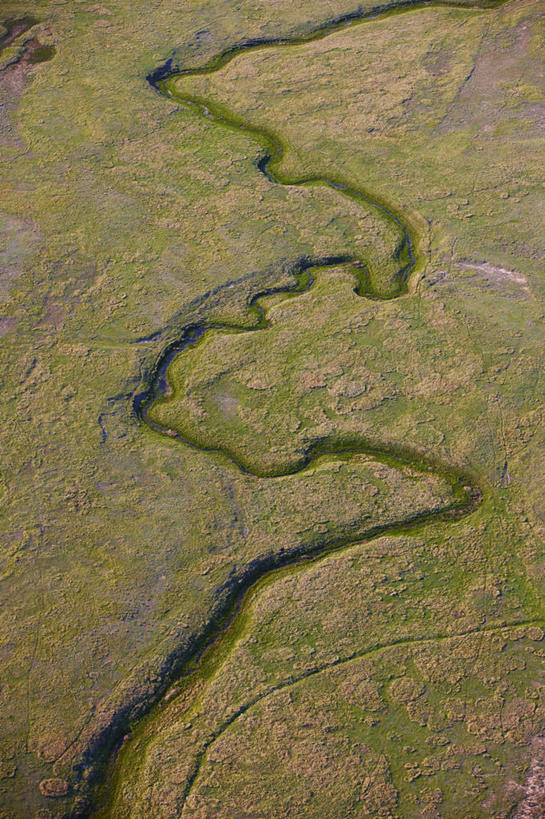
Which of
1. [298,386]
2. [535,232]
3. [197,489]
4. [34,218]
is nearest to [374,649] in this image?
[197,489]

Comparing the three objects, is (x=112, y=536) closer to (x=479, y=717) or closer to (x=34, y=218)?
(x=479, y=717)

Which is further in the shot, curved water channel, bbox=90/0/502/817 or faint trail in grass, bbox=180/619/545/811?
curved water channel, bbox=90/0/502/817

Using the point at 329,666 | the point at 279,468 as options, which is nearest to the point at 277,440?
the point at 279,468

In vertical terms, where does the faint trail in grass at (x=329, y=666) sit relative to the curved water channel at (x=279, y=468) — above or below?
below

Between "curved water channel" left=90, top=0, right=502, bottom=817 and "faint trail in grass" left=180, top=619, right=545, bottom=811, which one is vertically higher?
"curved water channel" left=90, top=0, right=502, bottom=817

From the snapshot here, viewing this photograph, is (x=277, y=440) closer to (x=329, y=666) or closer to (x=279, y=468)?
(x=279, y=468)

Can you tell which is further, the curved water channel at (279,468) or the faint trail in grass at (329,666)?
the curved water channel at (279,468)
